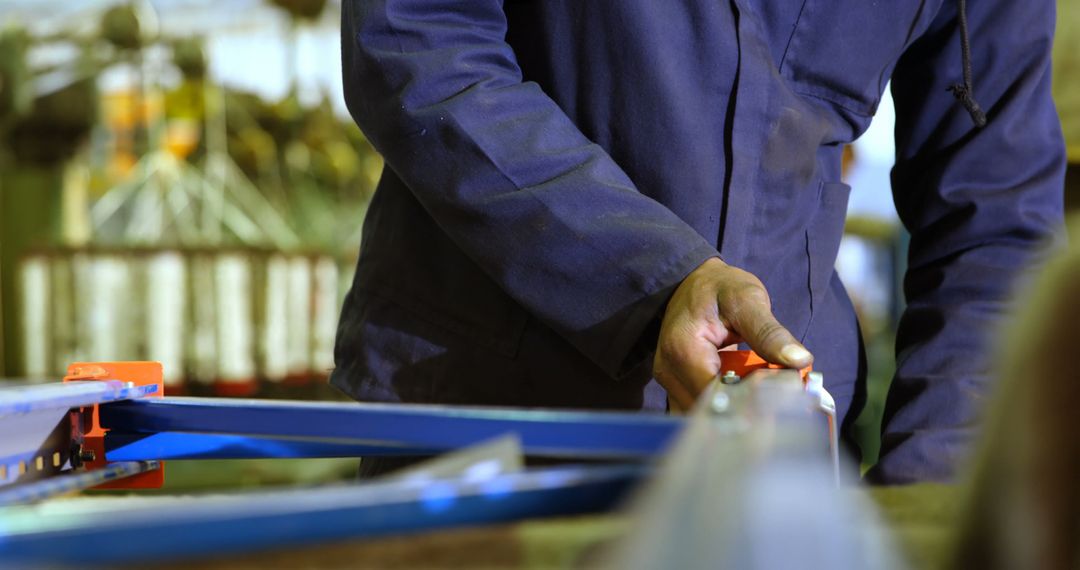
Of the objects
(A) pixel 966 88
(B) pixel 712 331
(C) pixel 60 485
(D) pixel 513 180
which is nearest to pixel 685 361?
(B) pixel 712 331

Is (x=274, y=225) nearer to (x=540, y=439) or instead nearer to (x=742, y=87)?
(x=742, y=87)

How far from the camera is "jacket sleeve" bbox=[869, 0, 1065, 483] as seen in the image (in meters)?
1.08

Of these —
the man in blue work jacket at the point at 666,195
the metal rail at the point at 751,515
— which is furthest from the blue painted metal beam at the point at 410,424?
the man in blue work jacket at the point at 666,195

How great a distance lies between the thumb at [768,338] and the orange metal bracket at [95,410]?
37cm

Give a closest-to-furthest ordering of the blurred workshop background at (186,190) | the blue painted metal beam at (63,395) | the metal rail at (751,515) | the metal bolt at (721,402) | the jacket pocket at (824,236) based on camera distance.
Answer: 1. the metal rail at (751,515)
2. the metal bolt at (721,402)
3. the blue painted metal beam at (63,395)
4. the jacket pocket at (824,236)
5. the blurred workshop background at (186,190)

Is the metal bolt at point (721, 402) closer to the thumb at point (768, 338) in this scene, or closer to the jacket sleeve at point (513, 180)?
the thumb at point (768, 338)

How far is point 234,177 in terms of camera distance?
272 cm

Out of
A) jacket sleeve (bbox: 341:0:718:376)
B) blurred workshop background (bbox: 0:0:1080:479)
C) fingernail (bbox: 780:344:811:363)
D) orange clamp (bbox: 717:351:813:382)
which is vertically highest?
jacket sleeve (bbox: 341:0:718:376)

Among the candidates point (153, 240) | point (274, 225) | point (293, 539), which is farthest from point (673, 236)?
point (274, 225)

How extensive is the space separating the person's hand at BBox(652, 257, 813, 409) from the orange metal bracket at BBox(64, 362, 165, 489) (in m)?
0.32

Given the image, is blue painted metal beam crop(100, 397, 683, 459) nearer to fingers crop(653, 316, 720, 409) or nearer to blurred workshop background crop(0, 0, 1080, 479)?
fingers crop(653, 316, 720, 409)

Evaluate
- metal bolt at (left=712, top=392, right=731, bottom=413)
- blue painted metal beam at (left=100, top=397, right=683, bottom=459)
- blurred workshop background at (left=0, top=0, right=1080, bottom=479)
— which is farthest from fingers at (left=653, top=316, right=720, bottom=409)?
blurred workshop background at (left=0, top=0, right=1080, bottom=479)

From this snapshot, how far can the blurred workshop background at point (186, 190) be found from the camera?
2.17 metres

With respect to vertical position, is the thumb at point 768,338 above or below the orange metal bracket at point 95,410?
above
